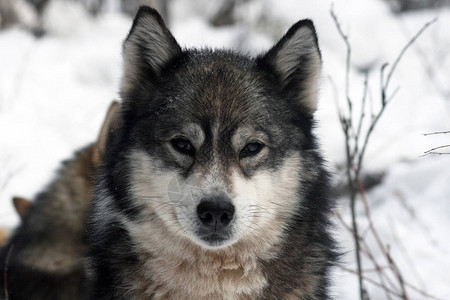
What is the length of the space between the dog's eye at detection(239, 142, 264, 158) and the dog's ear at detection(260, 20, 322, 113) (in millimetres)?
459

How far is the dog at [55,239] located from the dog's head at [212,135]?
0.87m

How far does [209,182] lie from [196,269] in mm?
497

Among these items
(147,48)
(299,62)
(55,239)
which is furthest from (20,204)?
(299,62)

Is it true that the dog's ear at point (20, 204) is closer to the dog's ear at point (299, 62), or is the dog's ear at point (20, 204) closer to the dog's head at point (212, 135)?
the dog's head at point (212, 135)

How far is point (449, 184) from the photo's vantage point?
6566mm

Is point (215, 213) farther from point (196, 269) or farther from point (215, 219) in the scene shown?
point (196, 269)

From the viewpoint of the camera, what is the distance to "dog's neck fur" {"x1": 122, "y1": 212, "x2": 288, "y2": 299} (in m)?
2.96

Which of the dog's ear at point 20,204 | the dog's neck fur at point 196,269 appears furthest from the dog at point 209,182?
the dog's ear at point 20,204

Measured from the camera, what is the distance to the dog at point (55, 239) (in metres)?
3.92

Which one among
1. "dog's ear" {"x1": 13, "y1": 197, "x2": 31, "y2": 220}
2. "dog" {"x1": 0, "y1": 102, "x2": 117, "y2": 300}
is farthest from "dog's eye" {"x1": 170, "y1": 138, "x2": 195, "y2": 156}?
"dog's ear" {"x1": 13, "y1": 197, "x2": 31, "y2": 220}

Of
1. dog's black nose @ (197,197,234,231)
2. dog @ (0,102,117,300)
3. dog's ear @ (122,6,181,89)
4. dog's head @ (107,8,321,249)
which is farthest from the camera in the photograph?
dog @ (0,102,117,300)

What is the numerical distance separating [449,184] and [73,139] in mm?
5005

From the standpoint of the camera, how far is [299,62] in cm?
333

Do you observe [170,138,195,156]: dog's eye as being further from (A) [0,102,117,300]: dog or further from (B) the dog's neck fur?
(A) [0,102,117,300]: dog
